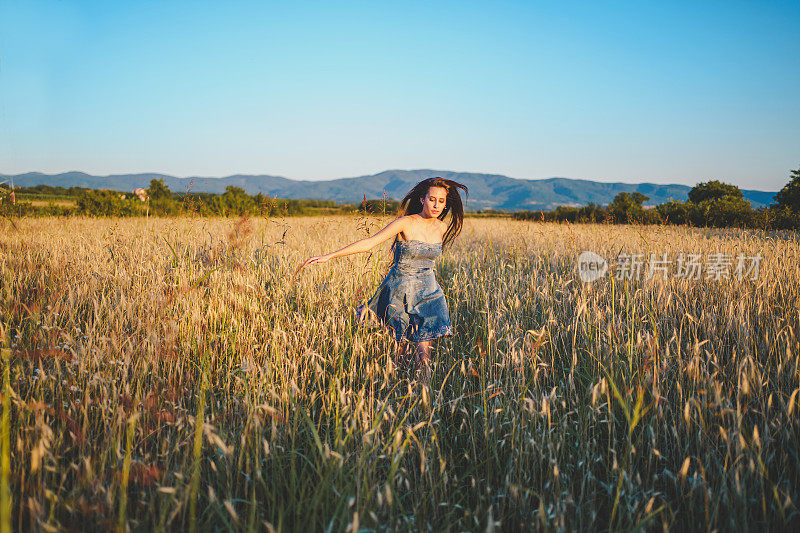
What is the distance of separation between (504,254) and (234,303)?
5.08 m

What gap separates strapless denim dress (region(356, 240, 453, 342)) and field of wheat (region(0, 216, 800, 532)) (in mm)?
197

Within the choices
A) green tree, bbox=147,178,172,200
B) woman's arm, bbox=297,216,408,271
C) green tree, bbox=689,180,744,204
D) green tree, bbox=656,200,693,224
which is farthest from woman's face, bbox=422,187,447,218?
green tree, bbox=689,180,744,204

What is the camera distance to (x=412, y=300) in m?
2.99

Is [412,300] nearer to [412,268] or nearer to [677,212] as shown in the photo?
[412,268]

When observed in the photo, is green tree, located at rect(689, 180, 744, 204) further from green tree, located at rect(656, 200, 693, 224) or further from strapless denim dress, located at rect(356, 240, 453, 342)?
strapless denim dress, located at rect(356, 240, 453, 342)

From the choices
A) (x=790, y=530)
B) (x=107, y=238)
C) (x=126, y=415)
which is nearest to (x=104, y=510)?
(x=126, y=415)

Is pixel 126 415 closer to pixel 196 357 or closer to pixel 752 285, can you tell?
pixel 196 357

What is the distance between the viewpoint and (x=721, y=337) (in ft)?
9.82

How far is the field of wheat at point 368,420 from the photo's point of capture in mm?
1432

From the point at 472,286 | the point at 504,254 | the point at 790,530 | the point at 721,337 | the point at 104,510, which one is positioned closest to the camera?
the point at 104,510

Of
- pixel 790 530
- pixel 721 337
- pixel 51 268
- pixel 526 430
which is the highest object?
pixel 51 268

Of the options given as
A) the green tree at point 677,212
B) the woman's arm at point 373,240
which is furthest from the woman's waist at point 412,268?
the green tree at point 677,212

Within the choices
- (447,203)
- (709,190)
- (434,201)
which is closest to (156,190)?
(447,203)

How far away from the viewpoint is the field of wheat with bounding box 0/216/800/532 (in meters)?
1.43
